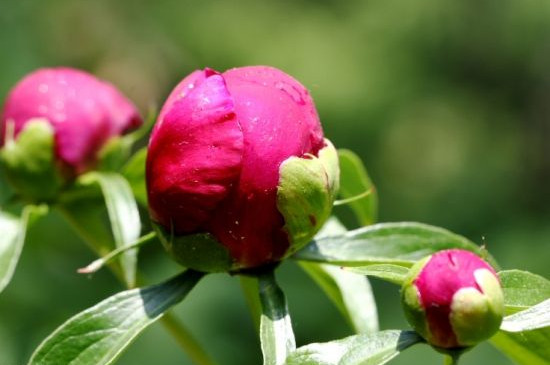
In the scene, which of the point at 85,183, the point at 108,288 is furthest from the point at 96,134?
the point at 108,288

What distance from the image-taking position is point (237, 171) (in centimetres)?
134

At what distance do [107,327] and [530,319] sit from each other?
0.51 metres

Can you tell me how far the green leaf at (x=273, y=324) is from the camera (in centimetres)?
129

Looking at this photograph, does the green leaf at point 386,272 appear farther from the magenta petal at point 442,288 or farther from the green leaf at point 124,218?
the green leaf at point 124,218

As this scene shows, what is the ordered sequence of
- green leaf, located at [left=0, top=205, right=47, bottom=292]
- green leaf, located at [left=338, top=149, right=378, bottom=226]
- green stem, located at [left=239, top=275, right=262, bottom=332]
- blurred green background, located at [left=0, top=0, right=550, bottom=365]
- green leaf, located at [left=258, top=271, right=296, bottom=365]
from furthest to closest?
1. blurred green background, located at [left=0, top=0, right=550, bottom=365]
2. green leaf, located at [left=338, top=149, right=378, bottom=226]
3. green leaf, located at [left=0, top=205, right=47, bottom=292]
4. green stem, located at [left=239, top=275, right=262, bottom=332]
5. green leaf, located at [left=258, top=271, right=296, bottom=365]

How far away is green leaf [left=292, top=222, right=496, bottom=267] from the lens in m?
1.49

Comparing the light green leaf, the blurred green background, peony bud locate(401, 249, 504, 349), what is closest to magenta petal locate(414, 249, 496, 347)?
peony bud locate(401, 249, 504, 349)

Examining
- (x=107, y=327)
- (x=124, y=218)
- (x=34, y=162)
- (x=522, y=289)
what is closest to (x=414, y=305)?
(x=522, y=289)

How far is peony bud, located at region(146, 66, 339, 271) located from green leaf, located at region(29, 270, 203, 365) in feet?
0.18

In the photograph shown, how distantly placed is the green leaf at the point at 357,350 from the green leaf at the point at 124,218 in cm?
41

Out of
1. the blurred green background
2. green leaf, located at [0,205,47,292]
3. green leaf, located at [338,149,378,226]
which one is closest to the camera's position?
green leaf, located at [0,205,47,292]

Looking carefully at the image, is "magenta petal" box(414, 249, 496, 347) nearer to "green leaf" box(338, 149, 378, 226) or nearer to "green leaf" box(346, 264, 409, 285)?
"green leaf" box(346, 264, 409, 285)

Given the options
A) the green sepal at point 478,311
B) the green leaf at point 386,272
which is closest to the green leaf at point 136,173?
the green leaf at point 386,272

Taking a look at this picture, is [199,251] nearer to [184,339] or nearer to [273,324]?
[273,324]
